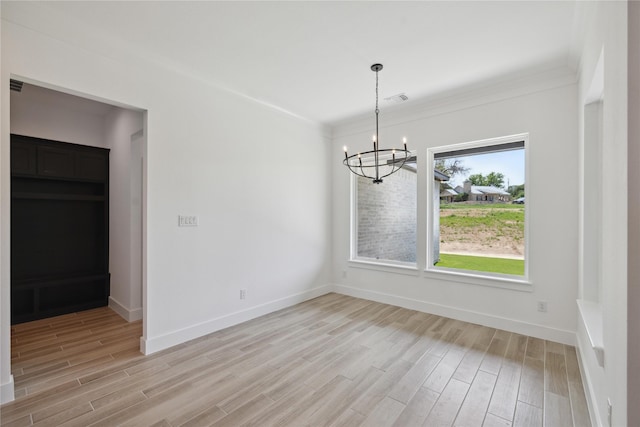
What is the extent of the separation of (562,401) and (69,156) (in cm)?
607

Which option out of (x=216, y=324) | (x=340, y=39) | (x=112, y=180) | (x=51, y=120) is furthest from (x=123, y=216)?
(x=340, y=39)

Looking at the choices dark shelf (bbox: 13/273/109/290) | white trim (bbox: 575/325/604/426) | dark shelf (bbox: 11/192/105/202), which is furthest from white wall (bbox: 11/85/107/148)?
white trim (bbox: 575/325/604/426)

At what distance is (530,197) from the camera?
10.9 feet

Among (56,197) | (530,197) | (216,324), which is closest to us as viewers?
(530,197)

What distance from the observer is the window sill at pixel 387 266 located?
4.23m

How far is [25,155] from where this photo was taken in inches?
146

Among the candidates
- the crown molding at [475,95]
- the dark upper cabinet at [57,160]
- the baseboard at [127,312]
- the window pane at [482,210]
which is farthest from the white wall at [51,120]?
the window pane at [482,210]

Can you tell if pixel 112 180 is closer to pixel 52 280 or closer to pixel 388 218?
pixel 52 280

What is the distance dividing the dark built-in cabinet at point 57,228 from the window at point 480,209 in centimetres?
491

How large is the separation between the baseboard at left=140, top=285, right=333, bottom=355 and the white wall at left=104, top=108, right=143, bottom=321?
112 centimetres

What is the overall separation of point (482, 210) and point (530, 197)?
590mm

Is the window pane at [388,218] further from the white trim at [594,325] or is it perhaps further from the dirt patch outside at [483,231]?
the white trim at [594,325]

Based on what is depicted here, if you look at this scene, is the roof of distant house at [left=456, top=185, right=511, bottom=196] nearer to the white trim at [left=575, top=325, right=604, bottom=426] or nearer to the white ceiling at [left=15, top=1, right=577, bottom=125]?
the white ceiling at [left=15, top=1, right=577, bottom=125]

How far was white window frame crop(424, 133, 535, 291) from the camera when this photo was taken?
11.0 ft
